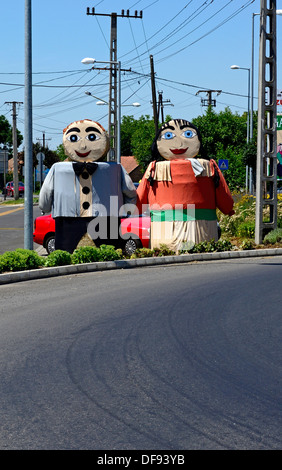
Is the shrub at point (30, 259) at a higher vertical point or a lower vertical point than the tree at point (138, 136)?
lower

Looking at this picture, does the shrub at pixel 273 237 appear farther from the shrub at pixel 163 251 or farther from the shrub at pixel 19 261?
the shrub at pixel 19 261

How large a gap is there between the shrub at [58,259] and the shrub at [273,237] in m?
6.50

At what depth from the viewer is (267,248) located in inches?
725

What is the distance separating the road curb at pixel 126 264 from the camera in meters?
13.1

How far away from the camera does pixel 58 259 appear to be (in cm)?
1407

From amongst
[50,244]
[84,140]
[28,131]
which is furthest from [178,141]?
[50,244]

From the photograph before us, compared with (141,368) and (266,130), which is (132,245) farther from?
(141,368)

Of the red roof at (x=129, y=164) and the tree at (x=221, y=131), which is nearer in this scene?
the tree at (x=221, y=131)

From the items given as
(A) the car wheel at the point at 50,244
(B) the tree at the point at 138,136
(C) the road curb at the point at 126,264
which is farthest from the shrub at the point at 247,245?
(B) the tree at the point at 138,136

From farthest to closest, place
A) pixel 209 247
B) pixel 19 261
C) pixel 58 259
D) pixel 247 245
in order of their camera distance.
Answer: pixel 247 245, pixel 209 247, pixel 58 259, pixel 19 261

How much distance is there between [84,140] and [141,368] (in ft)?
28.4

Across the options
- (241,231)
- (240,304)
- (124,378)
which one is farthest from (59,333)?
(241,231)
